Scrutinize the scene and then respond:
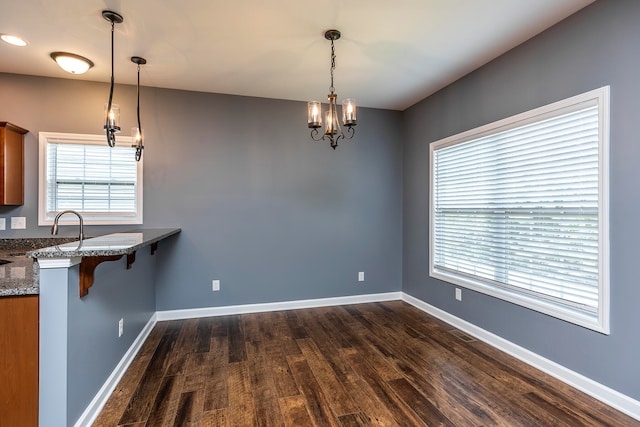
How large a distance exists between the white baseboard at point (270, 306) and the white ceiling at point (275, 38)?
2.61 m

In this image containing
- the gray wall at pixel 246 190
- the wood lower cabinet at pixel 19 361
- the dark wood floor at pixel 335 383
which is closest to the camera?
the wood lower cabinet at pixel 19 361

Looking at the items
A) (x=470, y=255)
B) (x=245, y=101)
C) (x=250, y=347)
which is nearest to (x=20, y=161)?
(x=245, y=101)

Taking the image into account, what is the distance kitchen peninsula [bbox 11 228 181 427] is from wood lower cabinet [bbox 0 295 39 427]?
4cm

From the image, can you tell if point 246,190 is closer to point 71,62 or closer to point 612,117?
point 71,62

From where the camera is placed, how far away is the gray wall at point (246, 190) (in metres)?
3.38

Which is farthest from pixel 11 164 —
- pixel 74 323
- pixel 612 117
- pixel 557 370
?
pixel 557 370

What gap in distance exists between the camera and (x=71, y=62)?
2.86 m

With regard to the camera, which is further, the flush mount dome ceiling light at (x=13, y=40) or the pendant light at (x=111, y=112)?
the flush mount dome ceiling light at (x=13, y=40)

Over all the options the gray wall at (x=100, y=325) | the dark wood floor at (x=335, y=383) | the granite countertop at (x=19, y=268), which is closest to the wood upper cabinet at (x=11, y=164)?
the granite countertop at (x=19, y=268)

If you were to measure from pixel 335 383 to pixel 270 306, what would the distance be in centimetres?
178

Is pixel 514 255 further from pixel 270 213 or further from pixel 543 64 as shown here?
pixel 270 213

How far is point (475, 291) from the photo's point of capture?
3176 millimetres

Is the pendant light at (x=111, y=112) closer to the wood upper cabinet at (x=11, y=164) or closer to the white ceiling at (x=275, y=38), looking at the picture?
the white ceiling at (x=275, y=38)

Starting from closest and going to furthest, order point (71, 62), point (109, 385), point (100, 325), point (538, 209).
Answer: point (100, 325) < point (109, 385) < point (538, 209) < point (71, 62)
